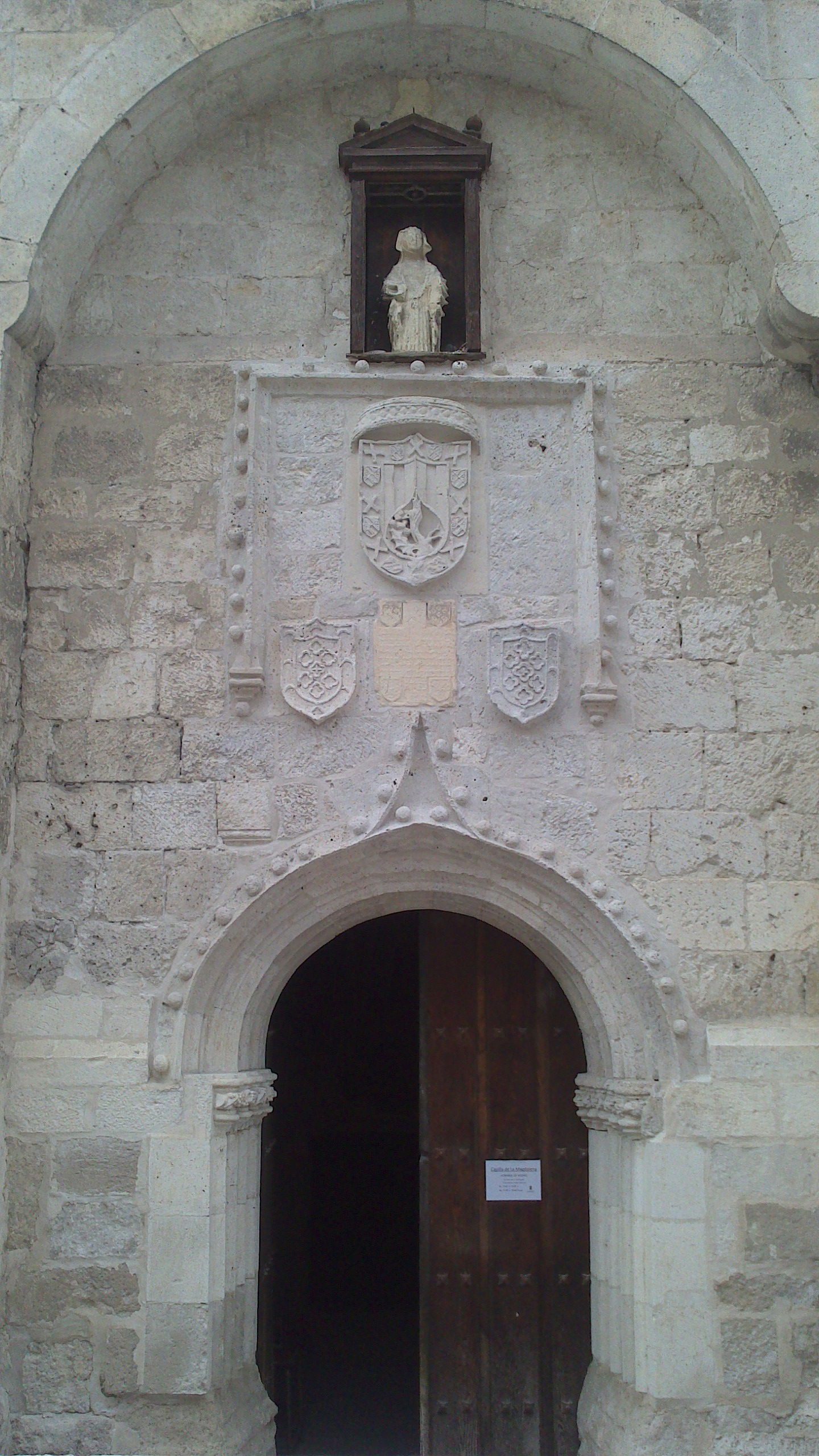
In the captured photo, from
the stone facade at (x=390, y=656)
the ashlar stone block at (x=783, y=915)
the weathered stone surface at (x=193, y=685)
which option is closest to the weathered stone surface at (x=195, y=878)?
the stone facade at (x=390, y=656)

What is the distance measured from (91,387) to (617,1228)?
3.43m

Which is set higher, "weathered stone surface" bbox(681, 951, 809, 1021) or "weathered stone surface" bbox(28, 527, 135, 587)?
"weathered stone surface" bbox(28, 527, 135, 587)

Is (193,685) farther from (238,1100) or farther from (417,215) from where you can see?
(417,215)

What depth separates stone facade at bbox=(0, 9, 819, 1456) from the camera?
370 centimetres

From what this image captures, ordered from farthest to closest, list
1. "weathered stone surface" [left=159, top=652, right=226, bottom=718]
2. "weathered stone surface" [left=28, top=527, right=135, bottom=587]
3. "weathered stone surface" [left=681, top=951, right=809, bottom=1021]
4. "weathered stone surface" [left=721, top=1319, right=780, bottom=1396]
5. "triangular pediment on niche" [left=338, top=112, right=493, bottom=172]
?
"triangular pediment on niche" [left=338, top=112, right=493, bottom=172] → "weathered stone surface" [left=28, top=527, right=135, bottom=587] → "weathered stone surface" [left=159, top=652, right=226, bottom=718] → "weathered stone surface" [left=681, top=951, right=809, bottom=1021] → "weathered stone surface" [left=721, top=1319, right=780, bottom=1396]

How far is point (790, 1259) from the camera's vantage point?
144 inches

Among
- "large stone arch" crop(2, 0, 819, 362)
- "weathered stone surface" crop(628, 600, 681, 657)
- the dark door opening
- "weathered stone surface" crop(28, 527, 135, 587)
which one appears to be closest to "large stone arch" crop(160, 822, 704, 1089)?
"weathered stone surface" crop(628, 600, 681, 657)

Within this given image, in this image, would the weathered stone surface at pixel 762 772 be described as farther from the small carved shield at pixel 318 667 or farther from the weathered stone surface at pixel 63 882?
the weathered stone surface at pixel 63 882

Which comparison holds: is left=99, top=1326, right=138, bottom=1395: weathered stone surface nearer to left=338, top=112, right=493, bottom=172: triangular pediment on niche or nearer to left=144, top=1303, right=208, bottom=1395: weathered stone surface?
left=144, top=1303, right=208, bottom=1395: weathered stone surface

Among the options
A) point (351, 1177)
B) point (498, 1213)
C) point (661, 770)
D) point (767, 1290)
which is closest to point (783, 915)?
point (661, 770)

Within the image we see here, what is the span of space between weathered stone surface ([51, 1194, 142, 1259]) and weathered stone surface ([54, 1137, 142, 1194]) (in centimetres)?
4

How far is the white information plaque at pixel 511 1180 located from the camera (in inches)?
171

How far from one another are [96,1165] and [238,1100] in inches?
19.3

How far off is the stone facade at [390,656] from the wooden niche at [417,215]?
0.26 feet
